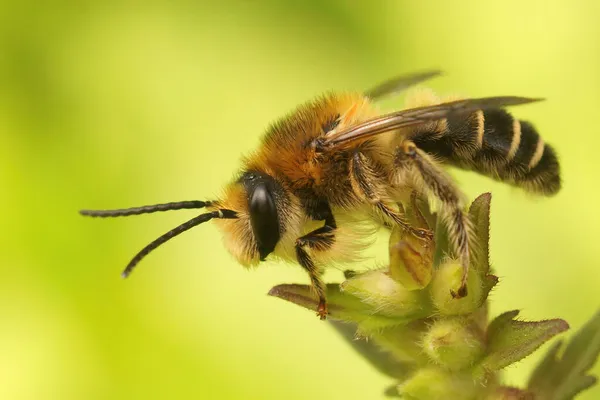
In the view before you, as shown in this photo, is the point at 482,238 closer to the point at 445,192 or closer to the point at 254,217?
the point at 445,192

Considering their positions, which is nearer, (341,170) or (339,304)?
(339,304)

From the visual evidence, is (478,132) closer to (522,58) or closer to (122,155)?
(522,58)

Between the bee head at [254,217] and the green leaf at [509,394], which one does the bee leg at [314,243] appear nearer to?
the bee head at [254,217]

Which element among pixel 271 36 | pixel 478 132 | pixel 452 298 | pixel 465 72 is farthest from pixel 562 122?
pixel 452 298

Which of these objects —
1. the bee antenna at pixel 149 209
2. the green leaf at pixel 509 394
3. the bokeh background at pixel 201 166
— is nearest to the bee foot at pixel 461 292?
the green leaf at pixel 509 394

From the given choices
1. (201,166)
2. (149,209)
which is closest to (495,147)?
(149,209)

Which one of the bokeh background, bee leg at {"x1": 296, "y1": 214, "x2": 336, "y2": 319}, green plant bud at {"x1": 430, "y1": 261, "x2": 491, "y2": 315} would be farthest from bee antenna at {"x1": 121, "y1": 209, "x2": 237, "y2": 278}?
the bokeh background
